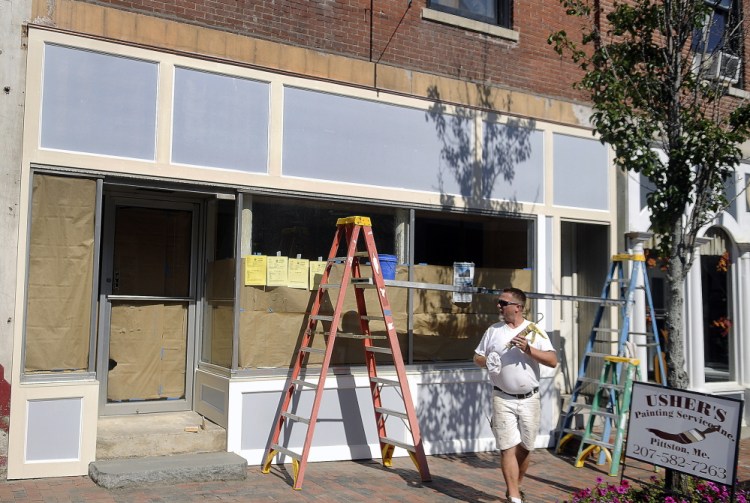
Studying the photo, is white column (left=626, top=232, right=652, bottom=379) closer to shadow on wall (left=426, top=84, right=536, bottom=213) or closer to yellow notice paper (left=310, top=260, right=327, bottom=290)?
shadow on wall (left=426, top=84, right=536, bottom=213)

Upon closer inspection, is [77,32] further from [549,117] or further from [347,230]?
[549,117]

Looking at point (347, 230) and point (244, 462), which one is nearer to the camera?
point (244, 462)

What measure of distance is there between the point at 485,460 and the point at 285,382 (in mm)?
2466

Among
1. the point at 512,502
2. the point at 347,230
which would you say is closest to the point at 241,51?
the point at 347,230

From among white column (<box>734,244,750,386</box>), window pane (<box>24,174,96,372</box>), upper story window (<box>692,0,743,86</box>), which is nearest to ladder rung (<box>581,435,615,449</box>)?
upper story window (<box>692,0,743,86</box>)

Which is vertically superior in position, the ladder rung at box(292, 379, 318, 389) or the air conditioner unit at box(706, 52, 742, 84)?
the air conditioner unit at box(706, 52, 742, 84)

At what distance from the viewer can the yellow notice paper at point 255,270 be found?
7.90 meters

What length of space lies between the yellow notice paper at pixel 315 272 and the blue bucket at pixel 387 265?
64 cm

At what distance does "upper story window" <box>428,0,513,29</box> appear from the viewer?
9.52 metres

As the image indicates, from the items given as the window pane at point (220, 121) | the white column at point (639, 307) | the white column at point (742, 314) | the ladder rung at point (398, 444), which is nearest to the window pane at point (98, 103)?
the window pane at point (220, 121)

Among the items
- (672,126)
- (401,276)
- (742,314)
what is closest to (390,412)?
(401,276)

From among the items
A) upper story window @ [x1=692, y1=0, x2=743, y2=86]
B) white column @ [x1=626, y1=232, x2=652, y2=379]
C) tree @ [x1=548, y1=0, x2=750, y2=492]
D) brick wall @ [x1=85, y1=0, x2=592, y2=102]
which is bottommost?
white column @ [x1=626, y1=232, x2=652, y2=379]

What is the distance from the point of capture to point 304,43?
8320 millimetres

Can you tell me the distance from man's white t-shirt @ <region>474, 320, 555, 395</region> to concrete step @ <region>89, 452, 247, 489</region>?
2436 millimetres
